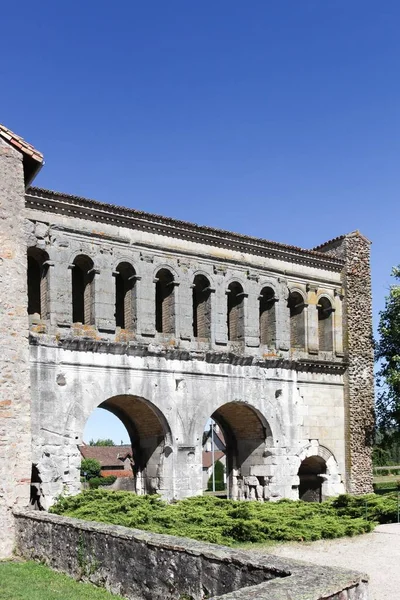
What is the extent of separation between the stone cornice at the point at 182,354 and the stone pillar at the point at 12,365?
6435 millimetres

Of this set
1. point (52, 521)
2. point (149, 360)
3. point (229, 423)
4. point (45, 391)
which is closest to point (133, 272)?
point (149, 360)

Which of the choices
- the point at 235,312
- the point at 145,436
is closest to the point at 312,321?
the point at 235,312

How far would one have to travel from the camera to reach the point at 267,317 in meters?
26.3

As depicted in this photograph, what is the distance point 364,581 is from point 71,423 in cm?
1469

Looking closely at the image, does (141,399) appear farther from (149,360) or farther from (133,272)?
(133,272)

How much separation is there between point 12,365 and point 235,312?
13.1 metres

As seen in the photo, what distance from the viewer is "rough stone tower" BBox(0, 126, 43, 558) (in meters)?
13.1

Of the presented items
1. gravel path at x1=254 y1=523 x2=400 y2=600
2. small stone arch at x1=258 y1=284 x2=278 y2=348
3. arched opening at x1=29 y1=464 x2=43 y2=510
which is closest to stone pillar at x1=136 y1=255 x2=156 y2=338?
small stone arch at x1=258 y1=284 x2=278 y2=348

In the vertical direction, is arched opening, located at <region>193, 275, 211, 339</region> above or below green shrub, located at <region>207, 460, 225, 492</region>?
above

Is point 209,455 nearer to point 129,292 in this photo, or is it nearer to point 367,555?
point 129,292

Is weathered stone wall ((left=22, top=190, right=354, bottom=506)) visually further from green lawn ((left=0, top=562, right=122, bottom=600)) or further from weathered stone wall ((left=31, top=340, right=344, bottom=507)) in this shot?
green lawn ((left=0, top=562, right=122, bottom=600))

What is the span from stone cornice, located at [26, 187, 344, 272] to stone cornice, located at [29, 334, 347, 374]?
375 centimetres

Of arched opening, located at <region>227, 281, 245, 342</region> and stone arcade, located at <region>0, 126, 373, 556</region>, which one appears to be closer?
stone arcade, located at <region>0, 126, 373, 556</region>

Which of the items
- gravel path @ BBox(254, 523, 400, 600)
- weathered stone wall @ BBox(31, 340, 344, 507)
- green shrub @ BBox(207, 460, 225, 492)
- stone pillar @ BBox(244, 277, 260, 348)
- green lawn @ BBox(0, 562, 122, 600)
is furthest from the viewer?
green shrub @ BBox(207, 460, 225, 492)
